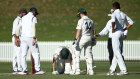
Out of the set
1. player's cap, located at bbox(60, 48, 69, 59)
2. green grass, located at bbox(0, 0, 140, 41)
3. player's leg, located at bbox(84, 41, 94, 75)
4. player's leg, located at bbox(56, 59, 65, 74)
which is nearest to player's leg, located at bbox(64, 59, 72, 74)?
player's leg, located at bbox(56, 59, 65, 74)

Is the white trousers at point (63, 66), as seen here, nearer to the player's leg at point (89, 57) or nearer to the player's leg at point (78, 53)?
the player's leg at point (78, 53)

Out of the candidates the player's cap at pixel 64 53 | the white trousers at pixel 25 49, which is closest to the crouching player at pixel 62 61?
the player's cap at pixel 64 53

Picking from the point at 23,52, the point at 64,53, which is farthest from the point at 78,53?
the point at 23,52

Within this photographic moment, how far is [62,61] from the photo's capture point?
60.6 feet

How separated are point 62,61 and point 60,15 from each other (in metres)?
35.3

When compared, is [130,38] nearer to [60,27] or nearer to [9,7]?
[60,27]

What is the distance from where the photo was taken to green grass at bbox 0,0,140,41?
47.6m

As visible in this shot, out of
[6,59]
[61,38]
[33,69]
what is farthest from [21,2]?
[33,69]

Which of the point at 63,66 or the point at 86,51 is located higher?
the point at 86,51

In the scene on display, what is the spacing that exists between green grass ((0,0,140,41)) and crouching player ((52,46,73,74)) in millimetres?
26660

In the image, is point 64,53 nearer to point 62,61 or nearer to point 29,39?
point 62,61

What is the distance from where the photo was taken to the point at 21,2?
5644 cm

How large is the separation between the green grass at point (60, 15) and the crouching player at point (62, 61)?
26660 mm

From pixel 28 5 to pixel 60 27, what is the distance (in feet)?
21.0
